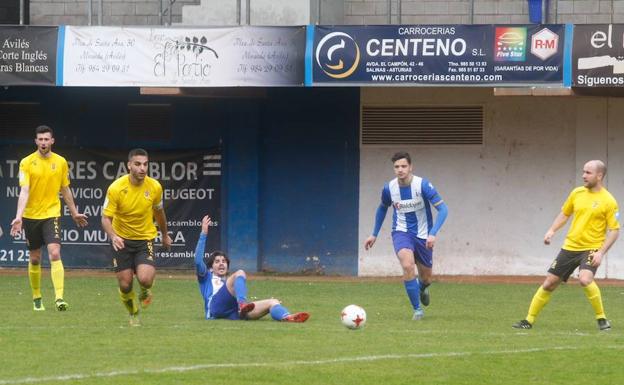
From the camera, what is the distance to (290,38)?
864 inches

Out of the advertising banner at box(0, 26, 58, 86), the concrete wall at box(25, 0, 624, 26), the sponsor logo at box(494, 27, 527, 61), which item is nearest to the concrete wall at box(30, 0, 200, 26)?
the concrete wall at box(25, 0, 624, 26)

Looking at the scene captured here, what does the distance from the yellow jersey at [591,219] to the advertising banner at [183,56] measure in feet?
27.9

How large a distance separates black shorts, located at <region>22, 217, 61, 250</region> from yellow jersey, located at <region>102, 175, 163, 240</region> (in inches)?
74.4

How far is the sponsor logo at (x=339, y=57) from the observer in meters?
21.7

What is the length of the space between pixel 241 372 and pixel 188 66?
12.3 metres

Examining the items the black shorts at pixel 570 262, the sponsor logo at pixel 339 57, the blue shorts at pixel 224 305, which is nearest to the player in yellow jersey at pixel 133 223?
the blue shorts at pixel 224 305

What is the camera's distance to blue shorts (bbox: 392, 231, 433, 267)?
15.4m

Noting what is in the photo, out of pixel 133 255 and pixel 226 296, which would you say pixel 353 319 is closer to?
pixel 226 296

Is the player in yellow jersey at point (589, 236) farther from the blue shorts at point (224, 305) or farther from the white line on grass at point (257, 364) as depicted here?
the blue shorts at point (224, 305)

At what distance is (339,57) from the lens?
71.3 feet

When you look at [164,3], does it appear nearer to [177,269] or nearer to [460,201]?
[177,269]

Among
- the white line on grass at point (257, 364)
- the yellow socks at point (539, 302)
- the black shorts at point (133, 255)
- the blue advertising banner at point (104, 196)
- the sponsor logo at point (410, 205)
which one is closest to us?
the white line on grass at point (257, 364)

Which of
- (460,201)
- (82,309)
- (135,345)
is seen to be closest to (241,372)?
(135,345)

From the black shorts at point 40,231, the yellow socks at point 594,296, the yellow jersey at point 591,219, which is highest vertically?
the yellow jersey at point 591,219
